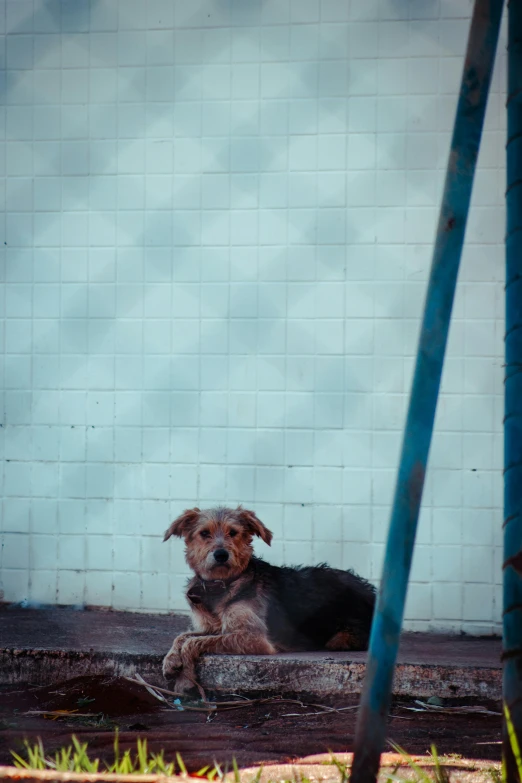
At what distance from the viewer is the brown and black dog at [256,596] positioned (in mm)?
4227

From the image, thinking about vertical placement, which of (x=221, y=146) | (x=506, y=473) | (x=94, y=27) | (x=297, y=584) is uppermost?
(x=94, y=27)

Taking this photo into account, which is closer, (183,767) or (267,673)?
(183,767)

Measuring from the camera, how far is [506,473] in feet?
6.20

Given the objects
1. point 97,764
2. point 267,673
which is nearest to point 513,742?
point 97,764

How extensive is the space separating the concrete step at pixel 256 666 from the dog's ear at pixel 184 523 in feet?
1.87

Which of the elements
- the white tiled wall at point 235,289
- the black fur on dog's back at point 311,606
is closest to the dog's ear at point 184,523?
the black fur on dog's back at point 311,606

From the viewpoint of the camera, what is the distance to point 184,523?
440 cm

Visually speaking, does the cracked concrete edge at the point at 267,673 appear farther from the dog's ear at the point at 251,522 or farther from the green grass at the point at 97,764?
the green grass at the point at 97,764

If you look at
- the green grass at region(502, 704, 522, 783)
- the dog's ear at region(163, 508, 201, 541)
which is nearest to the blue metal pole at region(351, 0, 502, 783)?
the green grass at region(502, 704, 522, 783)

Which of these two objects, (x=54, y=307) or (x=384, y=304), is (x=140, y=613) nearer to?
(x=54, y=307)

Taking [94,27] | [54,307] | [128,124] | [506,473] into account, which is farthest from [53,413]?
[506,473]

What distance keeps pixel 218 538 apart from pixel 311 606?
608mm

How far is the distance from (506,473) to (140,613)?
3.65m

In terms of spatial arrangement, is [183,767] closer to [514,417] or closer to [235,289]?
[514,417]
